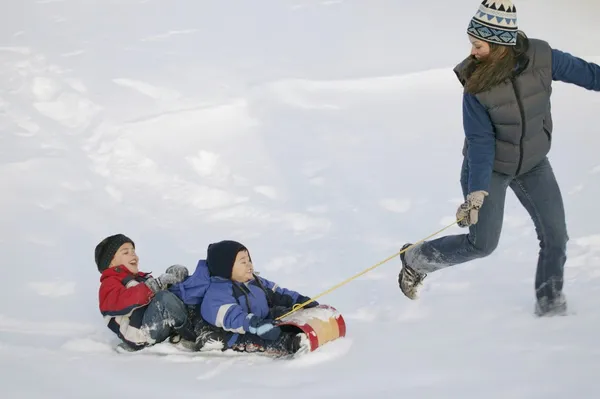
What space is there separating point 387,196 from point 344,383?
2630 mm

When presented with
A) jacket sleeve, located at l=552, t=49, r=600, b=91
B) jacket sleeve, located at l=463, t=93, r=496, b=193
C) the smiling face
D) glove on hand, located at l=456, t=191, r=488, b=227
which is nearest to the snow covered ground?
glove on hand, located at l=456, t=191, r=488, b=227

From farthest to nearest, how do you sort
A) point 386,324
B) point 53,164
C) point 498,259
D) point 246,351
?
point 53,164 → point 498,259 → point 386,324 → point 246,351

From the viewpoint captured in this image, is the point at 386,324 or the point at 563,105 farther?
the point at 563,105

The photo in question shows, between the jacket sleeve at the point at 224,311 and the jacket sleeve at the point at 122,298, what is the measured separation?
282 mm

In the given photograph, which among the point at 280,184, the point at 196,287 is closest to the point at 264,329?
the point at 196,287

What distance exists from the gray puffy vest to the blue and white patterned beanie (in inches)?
5.8

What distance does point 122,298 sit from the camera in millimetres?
4305

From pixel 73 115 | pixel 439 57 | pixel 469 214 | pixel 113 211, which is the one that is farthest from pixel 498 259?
pixel 73 115

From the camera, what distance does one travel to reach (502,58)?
12.4 feet

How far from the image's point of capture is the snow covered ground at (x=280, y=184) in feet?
12.8

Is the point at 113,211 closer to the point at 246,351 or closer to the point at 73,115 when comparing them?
the point at 73,115

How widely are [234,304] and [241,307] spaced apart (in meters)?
0.04

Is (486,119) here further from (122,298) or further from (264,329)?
(122,298)

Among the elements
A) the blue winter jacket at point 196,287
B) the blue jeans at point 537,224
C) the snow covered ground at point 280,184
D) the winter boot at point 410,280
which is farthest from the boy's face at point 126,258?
the blue jeans at point 537,224
